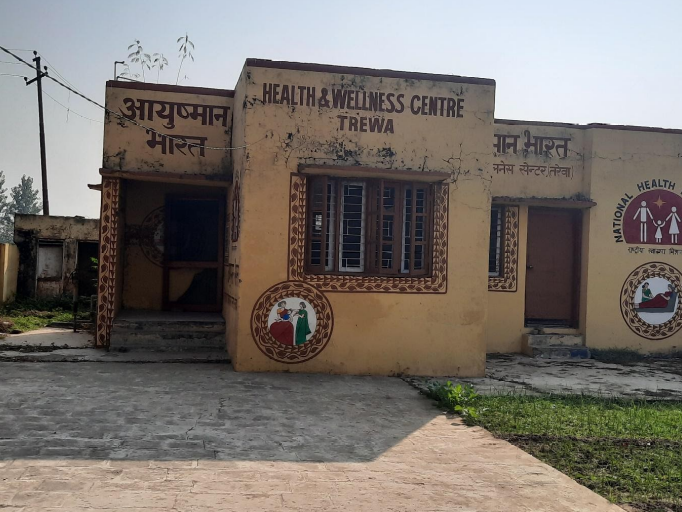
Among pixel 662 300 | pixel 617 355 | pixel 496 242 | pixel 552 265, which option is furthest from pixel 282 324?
pixel 662 300

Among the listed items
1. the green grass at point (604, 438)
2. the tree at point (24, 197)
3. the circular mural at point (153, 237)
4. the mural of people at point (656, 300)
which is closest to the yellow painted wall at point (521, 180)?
the mural of people at point (656, 300)

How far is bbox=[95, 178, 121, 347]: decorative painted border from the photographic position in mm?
10070

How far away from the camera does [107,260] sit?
10.1 m

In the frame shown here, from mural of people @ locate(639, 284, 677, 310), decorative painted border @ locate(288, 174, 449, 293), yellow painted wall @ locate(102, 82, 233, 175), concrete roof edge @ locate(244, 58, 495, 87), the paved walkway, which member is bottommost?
the paved walkway

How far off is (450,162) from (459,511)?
5920 mm

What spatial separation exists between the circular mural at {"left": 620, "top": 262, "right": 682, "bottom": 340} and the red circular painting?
49 cm

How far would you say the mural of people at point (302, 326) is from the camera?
29.7 ft

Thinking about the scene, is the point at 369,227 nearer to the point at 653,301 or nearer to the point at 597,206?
the point at 597,206

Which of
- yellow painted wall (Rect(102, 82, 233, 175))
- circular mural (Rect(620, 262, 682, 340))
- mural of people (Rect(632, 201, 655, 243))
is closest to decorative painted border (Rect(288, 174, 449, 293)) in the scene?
yellow painted wall (Rect(102, 82, 233, 175))

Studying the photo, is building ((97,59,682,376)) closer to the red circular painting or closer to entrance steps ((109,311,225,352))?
entrance steps ((109,311,225,352))

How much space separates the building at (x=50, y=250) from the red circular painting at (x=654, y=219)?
13.4 metres

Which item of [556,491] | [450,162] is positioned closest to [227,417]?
[556,491]

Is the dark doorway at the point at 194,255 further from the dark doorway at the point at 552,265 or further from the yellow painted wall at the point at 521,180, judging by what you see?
the dark doorway at the point at 552,265

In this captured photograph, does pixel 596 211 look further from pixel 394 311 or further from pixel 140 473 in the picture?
pixel 140 473
